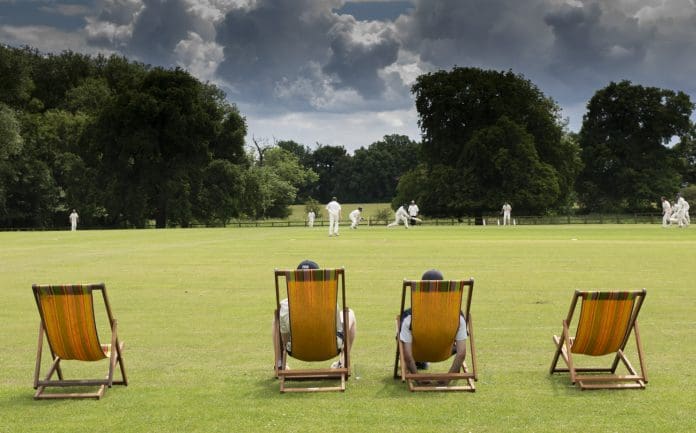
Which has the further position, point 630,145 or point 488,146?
point 630,145

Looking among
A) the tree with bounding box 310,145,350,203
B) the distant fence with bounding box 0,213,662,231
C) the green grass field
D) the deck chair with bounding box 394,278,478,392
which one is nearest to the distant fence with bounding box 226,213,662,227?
the distant fence with bounding box 0,213,662,231

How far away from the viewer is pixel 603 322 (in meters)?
7.24

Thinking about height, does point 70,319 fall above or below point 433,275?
below

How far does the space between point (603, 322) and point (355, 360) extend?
303 cm

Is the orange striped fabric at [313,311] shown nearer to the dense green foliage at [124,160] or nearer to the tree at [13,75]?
the dense green foliage at [124,160]

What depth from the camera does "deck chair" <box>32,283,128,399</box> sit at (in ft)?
22.9

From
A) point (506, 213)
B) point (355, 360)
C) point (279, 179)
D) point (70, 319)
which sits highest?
point (279, 179)

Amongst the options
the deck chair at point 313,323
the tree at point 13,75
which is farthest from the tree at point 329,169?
the deck chair at point 313,323

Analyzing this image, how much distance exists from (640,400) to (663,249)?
2394cm

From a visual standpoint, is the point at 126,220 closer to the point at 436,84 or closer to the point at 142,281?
the point at 436,84

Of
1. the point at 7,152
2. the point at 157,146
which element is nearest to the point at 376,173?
the point at 157,146

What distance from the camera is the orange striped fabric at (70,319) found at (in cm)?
698

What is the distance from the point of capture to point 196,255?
90.7ft

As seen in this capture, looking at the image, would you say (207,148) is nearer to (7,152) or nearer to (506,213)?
(7,152)
